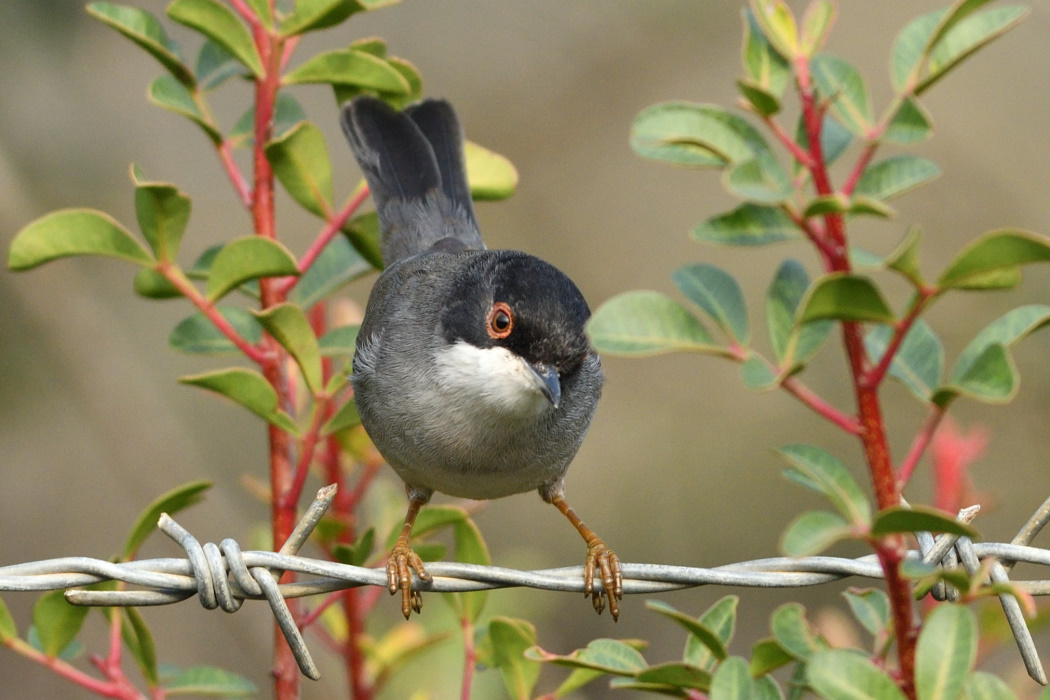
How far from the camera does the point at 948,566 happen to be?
2096 millimetres

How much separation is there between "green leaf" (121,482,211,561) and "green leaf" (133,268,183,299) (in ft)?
2.07

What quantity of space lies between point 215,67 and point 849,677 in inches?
94.8

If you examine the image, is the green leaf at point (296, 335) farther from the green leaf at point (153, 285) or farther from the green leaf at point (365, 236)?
the green leaf at point (365, 236)

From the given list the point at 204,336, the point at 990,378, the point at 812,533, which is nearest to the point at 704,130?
the point at 990,378

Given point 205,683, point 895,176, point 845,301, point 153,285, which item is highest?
point 895,176

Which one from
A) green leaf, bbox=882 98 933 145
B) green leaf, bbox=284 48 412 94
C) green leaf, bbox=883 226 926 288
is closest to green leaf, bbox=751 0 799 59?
green leaf, bbox=882 98 933 145

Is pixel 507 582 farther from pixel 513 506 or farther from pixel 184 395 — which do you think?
pixel 184 395

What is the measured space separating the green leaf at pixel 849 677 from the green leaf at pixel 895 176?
0.99 meters

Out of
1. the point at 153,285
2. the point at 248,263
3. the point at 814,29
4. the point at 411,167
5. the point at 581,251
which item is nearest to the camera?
the point at 814,29

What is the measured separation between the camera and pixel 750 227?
2260 mm

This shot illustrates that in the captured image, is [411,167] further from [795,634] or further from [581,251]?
[581,251]

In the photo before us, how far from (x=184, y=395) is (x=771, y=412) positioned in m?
3.94

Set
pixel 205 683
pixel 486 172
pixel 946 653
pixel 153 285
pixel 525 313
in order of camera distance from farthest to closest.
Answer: pixel 486 172
pixel 525 313
pixel 153 285
pixel 205 683
pixel 946 653

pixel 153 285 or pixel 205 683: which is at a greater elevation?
pixel 153 285
